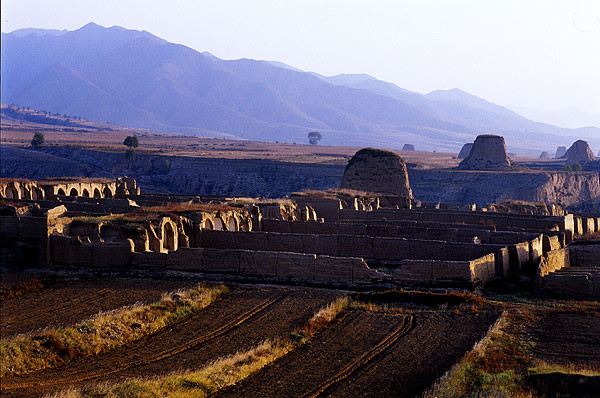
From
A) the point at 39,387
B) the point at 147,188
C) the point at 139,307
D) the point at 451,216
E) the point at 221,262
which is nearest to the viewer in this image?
the point at 39,387

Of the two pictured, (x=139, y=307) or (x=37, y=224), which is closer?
(x=139, y=307)

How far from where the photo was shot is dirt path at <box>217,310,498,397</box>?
1284 centimetres

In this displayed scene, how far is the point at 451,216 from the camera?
31922 millimetres

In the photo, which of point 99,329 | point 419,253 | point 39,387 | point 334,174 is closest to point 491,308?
point 419,253

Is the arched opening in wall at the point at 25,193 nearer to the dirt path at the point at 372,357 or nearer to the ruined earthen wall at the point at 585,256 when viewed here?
the dirt path at the point at 372,357

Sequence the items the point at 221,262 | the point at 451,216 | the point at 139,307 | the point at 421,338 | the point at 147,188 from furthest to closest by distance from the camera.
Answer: the point at 147,188, the point at 451,216, the point at 221,262, the point at 139,307, the point at 421,338

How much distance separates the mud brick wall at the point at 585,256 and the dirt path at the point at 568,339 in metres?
6.90

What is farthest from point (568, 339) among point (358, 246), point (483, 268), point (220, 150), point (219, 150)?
point (220, 150)

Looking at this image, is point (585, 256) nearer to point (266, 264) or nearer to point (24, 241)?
point (266, 264)

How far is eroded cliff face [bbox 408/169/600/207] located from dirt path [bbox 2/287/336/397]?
45.9 m

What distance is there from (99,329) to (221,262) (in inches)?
234

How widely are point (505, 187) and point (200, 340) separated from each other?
5335 centimetres

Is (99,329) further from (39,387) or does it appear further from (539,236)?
(539,236)

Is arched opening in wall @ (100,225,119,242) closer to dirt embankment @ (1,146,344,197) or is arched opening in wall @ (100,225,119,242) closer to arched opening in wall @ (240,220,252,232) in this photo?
arched opening in wall @ (240,220,252,232)
